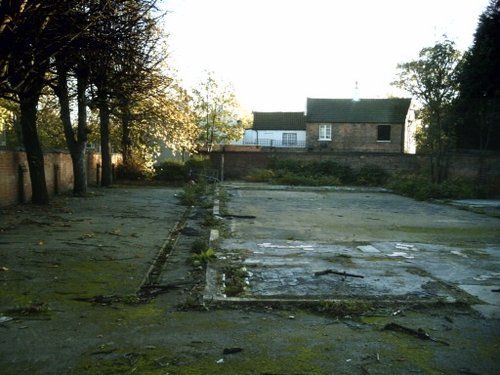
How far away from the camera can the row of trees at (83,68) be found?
31.5ft

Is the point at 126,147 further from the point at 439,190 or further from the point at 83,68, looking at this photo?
the point at 439,190

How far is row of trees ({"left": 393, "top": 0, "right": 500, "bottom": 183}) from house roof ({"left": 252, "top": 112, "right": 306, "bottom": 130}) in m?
27.8

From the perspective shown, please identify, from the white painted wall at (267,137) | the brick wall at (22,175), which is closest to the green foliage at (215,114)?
the white painted wall at (267,137)

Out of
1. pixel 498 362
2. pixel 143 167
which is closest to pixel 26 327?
pixel 498 362

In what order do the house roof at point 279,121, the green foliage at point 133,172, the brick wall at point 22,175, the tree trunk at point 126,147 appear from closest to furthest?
the brick wall at point 22,175 < the tree trunk at point 126,147 < the green foliage at point 133,172 < the house roof at point 279,121

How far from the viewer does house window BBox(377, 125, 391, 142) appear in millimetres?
48625

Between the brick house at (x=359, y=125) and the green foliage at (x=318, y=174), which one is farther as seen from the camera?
the brick house at (x=359, y=125)

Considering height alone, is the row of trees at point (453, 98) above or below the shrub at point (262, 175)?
above

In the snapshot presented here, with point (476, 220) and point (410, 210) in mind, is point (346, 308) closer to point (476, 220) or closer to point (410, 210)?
point (476, 220)

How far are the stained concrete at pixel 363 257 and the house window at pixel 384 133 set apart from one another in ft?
108

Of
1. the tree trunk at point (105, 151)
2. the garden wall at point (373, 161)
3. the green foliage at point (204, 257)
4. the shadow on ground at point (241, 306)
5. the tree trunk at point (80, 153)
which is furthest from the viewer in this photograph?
the garden wall at point (373, 161)

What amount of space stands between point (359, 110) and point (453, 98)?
22032 millimetres

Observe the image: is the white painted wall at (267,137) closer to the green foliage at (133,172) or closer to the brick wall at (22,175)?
the green foliage at (133,172)

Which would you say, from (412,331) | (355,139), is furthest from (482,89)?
(355,139)
